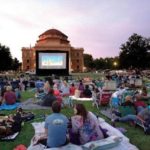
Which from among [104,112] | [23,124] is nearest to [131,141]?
[23,124]

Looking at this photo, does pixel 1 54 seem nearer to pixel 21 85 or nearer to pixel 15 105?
pixel 21 85

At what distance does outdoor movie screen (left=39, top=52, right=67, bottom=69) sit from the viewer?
50.3 metres

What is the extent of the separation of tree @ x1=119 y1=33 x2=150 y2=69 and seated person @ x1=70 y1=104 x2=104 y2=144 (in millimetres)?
75653

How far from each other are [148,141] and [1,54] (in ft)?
217

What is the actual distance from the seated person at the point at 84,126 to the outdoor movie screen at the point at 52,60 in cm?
4351

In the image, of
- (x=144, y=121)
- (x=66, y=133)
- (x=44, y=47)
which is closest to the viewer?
(x=66, y=133)

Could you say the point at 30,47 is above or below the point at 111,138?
above

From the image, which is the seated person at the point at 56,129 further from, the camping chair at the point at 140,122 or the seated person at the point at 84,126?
the camping chair at the point at 140,122

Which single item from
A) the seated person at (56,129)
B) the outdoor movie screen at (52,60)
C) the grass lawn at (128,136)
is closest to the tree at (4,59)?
the outdoor movie screen at (52,60)

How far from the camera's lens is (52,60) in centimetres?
5050

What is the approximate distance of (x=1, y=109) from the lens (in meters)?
13.5

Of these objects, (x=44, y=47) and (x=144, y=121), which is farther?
(x=44, y=47)

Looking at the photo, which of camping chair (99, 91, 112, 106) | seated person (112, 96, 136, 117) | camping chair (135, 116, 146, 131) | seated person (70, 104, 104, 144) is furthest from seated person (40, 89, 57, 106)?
seated person (70, 104, 104, 144)

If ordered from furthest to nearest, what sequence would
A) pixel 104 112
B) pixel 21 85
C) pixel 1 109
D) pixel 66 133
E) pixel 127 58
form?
pixel 127 58, pixel 21 85, pixel 1 109, pixel 104 112, pixel 66 133
